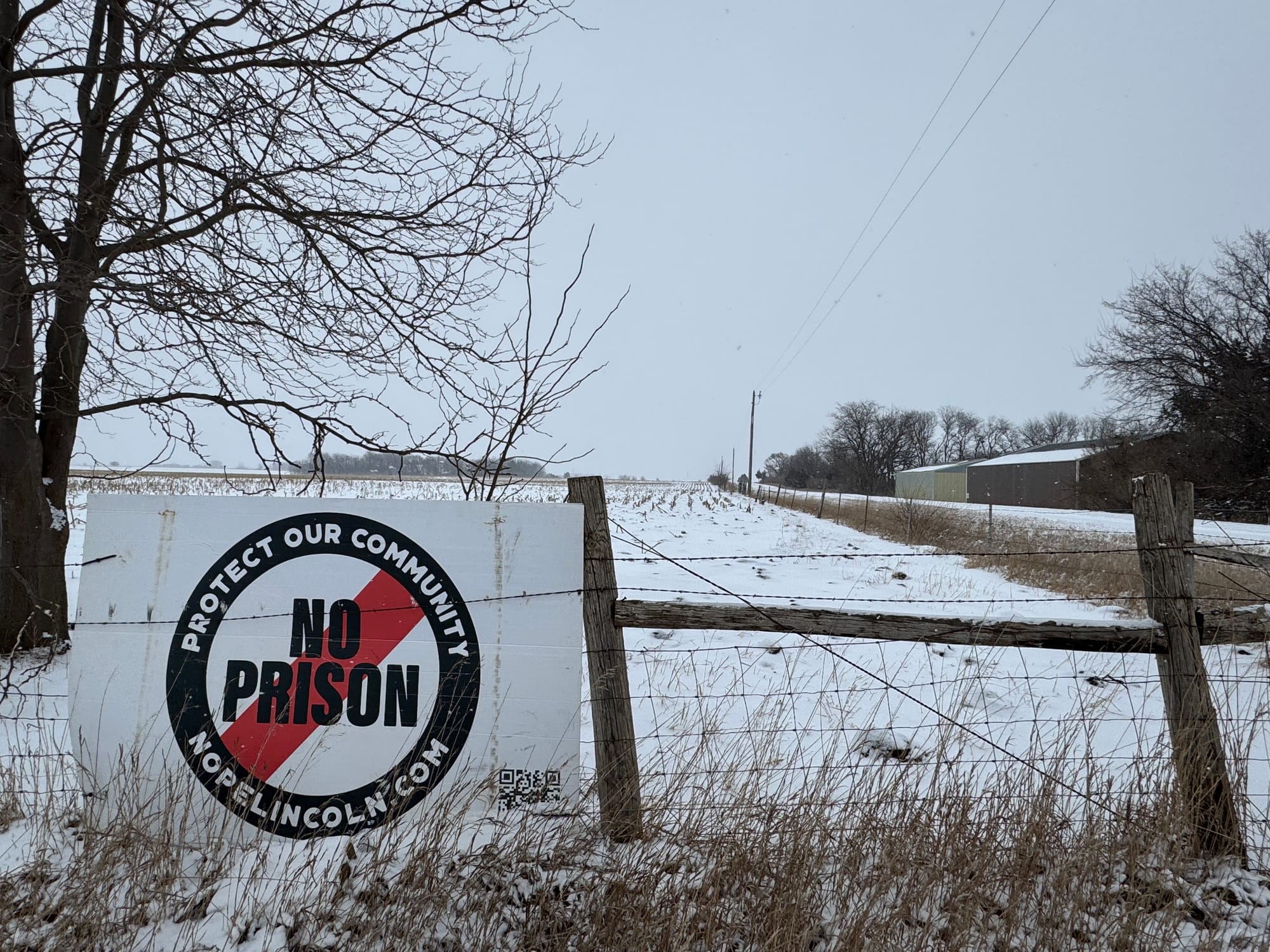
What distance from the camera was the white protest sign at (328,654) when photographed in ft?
9.95

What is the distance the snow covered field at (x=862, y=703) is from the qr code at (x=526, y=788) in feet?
1.32

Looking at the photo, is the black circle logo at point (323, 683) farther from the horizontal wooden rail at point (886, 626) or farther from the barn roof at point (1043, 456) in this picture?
the barn roof at point (1043, 456)

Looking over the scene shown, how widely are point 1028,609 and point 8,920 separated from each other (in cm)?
989

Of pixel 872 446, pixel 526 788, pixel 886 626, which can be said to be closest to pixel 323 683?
pixel 526 788

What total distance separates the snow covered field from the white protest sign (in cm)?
41

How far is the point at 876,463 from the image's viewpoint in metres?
99.8

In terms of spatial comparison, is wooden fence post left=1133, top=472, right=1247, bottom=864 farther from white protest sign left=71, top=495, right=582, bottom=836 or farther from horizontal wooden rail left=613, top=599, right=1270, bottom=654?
white protest sign left=71, top=495, right=582, bottom=836

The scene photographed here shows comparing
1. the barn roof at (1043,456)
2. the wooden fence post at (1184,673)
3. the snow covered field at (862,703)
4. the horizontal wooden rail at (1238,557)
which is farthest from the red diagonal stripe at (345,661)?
the barn roof at (1043,456)

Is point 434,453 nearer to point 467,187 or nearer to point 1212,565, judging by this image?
point 467,187

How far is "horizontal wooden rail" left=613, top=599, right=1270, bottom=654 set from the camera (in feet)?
9.77

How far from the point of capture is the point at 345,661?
308cm

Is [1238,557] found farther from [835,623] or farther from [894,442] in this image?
[894,442]

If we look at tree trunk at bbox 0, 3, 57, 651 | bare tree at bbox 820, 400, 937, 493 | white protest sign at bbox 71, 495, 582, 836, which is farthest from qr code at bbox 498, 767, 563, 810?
bare tree at bbox 820, 400, 937, 493

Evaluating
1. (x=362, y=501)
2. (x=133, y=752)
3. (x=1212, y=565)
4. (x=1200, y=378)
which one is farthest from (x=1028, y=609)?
(x=1200, y=378)
